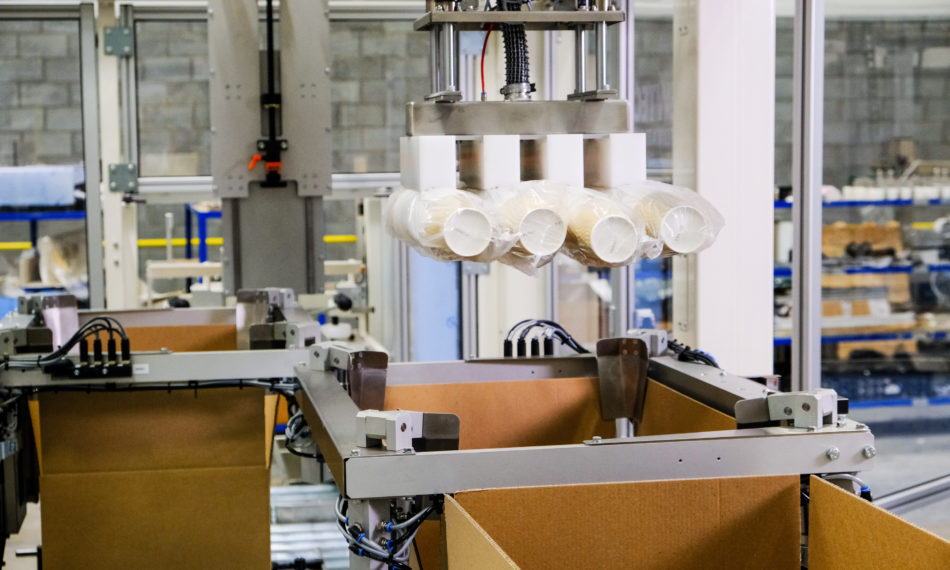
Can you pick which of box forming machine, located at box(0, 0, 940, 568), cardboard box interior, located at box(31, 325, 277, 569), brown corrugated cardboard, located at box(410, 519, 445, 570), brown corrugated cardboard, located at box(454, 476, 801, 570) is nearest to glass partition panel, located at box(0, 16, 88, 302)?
Answer: box forming machine, located at box(0, 0, 940, 568)

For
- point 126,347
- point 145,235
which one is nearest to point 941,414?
point 126,347

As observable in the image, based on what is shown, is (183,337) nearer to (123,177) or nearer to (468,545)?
(123,177)

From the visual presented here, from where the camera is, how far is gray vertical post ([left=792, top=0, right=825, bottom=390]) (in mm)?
2359

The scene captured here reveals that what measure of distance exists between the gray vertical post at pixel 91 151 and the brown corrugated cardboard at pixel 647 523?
407 centimetres

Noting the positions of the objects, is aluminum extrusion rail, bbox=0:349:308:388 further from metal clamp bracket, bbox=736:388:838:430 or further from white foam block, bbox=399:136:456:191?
metal clamp bracket, bbox=736:388:838:430

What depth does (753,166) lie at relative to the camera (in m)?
2.77

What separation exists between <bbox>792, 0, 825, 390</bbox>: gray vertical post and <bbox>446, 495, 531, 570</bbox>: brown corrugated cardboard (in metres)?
1.26

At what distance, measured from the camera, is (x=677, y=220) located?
5.04 feet

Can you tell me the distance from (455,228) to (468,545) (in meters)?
0.44

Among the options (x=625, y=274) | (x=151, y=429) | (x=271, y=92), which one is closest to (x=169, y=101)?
(x=271, y=92)

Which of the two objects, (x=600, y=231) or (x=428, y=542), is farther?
(x=428, y=542)

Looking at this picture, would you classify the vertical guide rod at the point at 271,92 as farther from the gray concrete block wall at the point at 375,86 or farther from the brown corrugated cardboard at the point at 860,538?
the brown corrugated cardboard at the point at 860,538

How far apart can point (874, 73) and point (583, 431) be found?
4.05m

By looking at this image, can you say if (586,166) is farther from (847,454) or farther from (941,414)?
(941,414)
